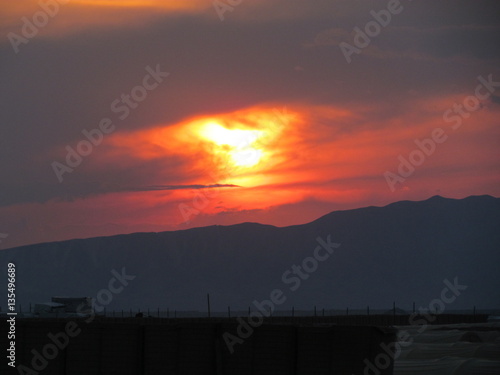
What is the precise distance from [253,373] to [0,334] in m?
5.95

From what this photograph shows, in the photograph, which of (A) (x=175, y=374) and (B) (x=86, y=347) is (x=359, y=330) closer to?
(A) (x=175, y=374)

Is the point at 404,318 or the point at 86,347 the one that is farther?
the point at 404,318

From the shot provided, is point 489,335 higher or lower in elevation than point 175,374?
higher

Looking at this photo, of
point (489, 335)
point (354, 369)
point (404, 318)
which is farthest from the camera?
point (404, 318)

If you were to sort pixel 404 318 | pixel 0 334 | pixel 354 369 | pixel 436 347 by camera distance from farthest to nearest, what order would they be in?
pixel 404 318
pixel 436 347
pixel 0 334
pixel 354 369

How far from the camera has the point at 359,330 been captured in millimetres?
19016

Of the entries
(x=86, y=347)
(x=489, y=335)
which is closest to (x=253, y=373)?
(x=86, y=347)

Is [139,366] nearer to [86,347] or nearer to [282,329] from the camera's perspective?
[86,347]

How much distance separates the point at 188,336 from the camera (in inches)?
770

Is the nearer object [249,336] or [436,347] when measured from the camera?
[249,336]

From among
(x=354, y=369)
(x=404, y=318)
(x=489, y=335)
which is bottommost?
(x=354, y=369)

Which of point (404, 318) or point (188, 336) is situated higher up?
point (404, 318)

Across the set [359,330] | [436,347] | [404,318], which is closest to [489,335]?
[436,347]

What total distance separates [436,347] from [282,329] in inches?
462
